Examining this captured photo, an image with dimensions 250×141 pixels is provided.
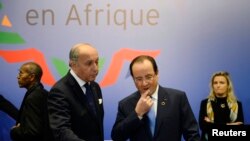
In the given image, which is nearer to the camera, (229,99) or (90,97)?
(90,97)

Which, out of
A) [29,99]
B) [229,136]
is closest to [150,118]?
[229,136]

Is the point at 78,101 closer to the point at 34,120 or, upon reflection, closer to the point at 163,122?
the point at 163,122

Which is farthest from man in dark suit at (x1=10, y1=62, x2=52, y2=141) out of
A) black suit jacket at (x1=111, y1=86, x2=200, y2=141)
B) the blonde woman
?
the blonde woman

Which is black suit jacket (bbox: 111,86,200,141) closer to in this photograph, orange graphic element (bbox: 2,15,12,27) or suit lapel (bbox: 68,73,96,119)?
suit lapel (bbox: 68,73,96,119)

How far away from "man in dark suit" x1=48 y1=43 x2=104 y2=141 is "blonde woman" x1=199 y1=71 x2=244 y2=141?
212 centimetres

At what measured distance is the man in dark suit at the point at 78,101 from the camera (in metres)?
2.31

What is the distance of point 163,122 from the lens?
2318 millimetres

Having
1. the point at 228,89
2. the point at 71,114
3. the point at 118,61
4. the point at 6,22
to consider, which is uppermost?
the point at 6,22

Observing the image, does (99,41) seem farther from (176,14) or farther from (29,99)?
(29,99)

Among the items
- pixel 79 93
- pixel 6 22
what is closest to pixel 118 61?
pixel 6 22

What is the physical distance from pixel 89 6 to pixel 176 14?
103 centimetres

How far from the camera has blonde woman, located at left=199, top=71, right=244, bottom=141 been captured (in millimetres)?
4316

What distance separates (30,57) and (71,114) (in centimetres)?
251

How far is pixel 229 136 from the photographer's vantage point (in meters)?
1.46
